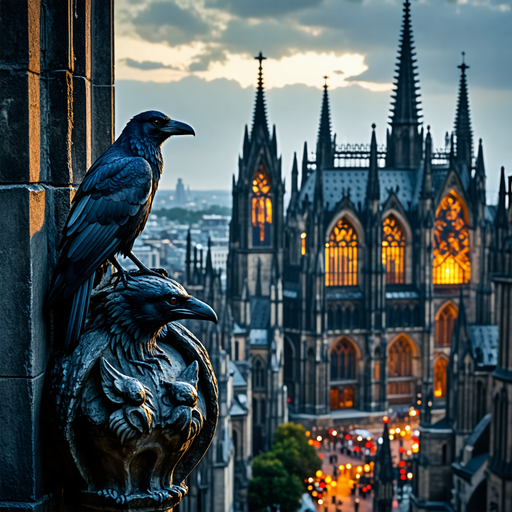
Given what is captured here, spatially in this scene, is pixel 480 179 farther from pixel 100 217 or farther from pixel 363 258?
pixel 100 217

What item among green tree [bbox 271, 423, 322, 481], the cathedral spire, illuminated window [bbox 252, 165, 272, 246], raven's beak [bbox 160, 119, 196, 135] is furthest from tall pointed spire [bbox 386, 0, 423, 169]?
raven's beak [bbox 160, 119, 196, 135]

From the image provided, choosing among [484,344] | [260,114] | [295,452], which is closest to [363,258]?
[260,114]

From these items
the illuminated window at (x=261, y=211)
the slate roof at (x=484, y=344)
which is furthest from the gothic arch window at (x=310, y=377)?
the slate roof at (x=484, y=344)

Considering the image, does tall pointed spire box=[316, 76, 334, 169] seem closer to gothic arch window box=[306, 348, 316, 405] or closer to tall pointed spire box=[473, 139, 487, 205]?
tall pointed spire box=[473, 139, 487, 205]

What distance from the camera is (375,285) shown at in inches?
2173

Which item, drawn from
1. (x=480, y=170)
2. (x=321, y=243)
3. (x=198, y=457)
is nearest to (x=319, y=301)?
(x=321, y=243)

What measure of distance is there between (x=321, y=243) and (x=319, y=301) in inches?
139

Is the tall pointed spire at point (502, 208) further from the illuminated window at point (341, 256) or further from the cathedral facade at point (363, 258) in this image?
the illuminated window at point (341, 256)

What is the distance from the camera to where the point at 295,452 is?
4034 cm

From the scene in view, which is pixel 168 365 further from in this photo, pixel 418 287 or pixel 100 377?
pixel 418 287

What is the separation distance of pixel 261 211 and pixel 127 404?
49554 millimetres

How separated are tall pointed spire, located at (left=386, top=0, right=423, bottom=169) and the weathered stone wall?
57372 mm

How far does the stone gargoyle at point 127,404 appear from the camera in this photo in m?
3.57

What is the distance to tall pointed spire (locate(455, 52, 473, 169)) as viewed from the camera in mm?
59500
